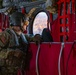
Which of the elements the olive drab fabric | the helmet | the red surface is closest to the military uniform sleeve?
the olive drab fabric

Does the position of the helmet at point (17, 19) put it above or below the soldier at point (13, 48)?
above

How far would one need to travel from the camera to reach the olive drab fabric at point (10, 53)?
363 cm

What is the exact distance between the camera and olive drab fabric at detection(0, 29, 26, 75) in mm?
3635

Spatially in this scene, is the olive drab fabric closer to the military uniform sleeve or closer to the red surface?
the military uniform sleeve

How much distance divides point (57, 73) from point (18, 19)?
1.22 metres

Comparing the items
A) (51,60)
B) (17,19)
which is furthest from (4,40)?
(51,60)

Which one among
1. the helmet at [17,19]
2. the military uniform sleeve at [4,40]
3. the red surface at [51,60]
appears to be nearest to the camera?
the red surface at [51,60]

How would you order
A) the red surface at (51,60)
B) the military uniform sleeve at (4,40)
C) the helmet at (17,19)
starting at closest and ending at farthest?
the red surface at (51,60) < the military uniform sleeve at (4,40) < the helmet at (17,19)

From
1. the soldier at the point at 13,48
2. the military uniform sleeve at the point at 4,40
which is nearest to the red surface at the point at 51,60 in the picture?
the soldier at the point at 13,48

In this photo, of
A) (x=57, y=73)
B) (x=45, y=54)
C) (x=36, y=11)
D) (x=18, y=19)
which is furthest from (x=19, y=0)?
(x=57, y=73)

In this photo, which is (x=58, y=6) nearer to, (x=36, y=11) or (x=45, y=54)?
(x=45, y=54)

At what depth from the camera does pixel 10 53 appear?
3.64 meters

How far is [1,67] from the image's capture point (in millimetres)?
3809

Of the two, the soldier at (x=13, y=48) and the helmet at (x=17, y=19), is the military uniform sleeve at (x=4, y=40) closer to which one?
the soldier at (x=13, y=48)
